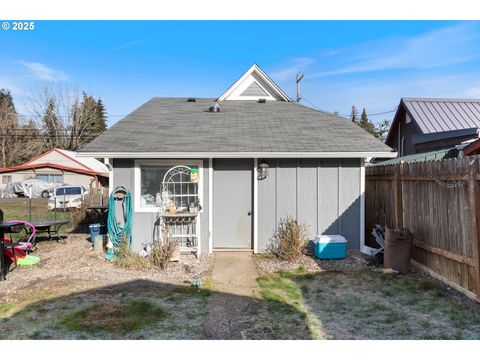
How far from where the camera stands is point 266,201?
764 centimetres

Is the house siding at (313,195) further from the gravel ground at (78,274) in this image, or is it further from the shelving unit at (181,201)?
the gravel ground at (78,274)

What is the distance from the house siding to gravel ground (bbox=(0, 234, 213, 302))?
1918 millimetres

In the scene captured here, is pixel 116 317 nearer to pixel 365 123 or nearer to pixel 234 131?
pixel 234 131

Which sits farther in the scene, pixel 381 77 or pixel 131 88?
pixel 131 88

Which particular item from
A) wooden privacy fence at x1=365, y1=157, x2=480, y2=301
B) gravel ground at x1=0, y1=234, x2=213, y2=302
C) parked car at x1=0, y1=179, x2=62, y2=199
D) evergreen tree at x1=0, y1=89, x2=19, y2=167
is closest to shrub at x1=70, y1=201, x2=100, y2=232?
gravel ground at x1=0, y1=234, x2=213, y2=302

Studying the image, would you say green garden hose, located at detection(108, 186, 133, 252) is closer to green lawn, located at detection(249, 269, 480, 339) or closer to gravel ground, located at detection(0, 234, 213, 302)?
gravel ground, located at detection(0, 234, 213, 302)

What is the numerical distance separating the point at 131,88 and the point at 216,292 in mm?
15142

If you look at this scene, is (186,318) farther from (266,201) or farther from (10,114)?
(10,114)

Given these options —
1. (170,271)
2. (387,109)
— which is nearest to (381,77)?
(170,271)

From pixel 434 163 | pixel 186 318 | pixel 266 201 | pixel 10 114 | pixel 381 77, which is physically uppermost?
pixel 10 114

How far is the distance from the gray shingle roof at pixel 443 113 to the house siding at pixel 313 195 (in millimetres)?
8105

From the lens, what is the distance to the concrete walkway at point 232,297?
3.76 meters

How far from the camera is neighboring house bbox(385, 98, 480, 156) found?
41.6 feet

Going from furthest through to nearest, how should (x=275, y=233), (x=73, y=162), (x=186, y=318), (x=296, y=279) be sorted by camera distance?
1. (x=73, y=162)
2. (x=275, y=233)
3. (x=296, y=279)
4. (x=186, y=318)
